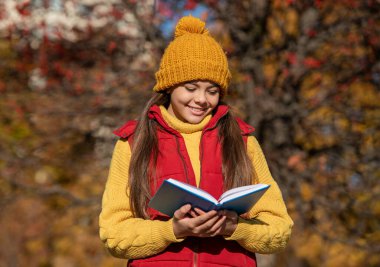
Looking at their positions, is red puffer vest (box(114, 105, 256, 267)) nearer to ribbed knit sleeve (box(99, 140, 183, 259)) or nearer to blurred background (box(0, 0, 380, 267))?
ribbed knit sleeve (box(99, 140, 183, 259))

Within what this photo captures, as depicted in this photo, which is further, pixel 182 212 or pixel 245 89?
pixel 245 89

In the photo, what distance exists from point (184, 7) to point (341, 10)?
4.79 ft

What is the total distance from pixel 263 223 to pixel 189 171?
0.34 meters

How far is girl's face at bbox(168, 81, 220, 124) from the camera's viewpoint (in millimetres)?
3178

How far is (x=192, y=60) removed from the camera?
320 cm

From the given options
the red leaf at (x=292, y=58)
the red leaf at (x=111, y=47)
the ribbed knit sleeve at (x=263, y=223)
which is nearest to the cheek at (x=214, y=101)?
the ribbed knit sleeve at (x=263, y=223)

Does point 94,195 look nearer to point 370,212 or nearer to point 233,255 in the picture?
point 370,212

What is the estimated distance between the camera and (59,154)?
8594mm

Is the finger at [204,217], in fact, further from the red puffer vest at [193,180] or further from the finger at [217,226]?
the red puffer vest at [193,180]

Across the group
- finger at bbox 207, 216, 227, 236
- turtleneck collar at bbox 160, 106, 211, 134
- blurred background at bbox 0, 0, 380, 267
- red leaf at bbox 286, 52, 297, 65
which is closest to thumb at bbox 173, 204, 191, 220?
finger at bbox 207, 216, 227, 236

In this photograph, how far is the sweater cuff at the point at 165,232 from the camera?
116 inches

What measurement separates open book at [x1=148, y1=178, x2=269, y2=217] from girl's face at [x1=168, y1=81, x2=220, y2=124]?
428mm

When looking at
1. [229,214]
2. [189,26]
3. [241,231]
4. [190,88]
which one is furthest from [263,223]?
[189,26]

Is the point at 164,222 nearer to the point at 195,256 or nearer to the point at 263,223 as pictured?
the point at 195,256
